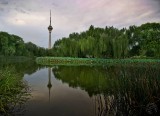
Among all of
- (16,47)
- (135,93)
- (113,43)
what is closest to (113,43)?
(113,43)

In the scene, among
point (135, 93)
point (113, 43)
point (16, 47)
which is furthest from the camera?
point (16, 47)

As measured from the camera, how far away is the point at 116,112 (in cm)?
570

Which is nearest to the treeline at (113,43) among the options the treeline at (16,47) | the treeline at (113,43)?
the treeline at (113,43)

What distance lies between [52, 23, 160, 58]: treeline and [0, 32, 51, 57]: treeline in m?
20.6

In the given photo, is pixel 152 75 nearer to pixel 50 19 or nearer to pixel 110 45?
pixel 110 45

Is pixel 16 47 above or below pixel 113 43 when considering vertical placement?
above

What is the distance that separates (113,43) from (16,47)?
154 feet

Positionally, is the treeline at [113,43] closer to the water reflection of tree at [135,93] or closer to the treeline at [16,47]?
the treeline at [16,47]

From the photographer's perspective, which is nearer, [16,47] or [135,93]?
[135,93]

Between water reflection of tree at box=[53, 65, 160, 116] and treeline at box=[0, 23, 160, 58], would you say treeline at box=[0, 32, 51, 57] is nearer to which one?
treeline at box=[0, 23, 160, 58]

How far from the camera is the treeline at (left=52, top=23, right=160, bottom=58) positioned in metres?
38.2

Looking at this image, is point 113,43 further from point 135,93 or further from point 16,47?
point 16,47

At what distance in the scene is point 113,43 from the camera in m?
38.3

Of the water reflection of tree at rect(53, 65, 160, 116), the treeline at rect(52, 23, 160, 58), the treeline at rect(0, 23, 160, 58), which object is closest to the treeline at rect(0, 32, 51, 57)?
the treeline at rect(0, 23, 160, 58)
